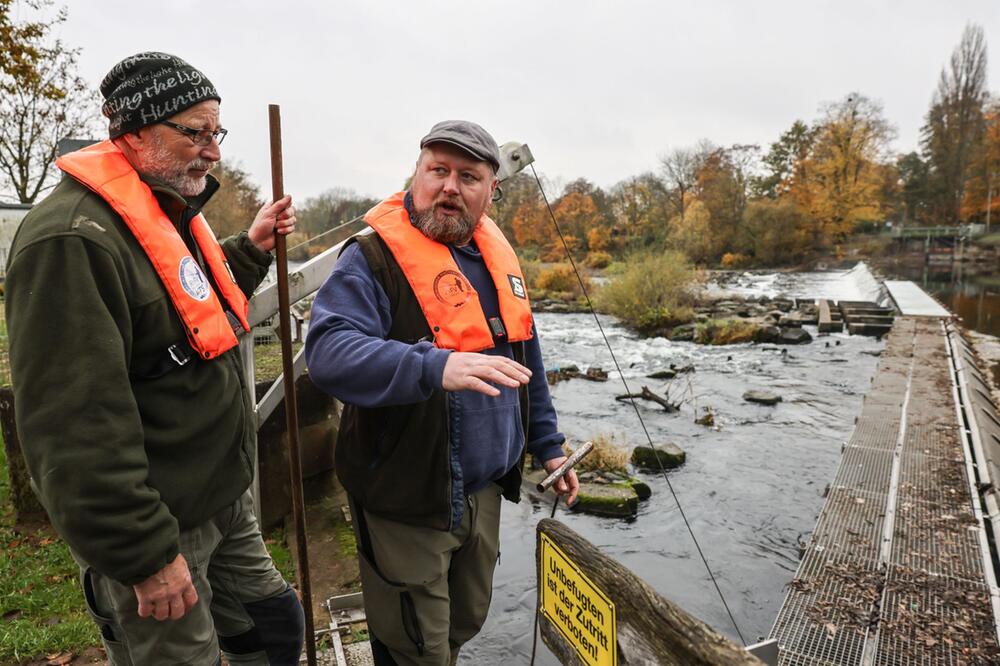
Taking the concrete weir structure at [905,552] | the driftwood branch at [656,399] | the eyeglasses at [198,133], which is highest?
the eyeglasses at [198,133]

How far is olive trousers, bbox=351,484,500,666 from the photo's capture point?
2.13m

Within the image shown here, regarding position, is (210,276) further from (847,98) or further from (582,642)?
(847,98)

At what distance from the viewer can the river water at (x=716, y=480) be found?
5.44 m

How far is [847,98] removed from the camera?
47.5 meters

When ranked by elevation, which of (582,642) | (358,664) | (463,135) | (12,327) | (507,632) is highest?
(463,135)

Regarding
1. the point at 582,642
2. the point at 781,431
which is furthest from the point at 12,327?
the point at 781,431

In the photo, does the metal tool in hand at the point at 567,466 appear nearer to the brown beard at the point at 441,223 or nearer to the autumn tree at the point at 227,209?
the brown beard at the point at 441,223

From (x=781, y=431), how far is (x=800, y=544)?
154 inches

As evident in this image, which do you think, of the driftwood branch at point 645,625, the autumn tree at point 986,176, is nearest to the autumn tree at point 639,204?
the autumn tree at point 986,176

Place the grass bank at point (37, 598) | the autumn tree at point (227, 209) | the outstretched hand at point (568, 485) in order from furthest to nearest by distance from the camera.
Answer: the autumn tree at point (227, 209) < the grass bank at point (37, 598) < the outstretched hand at point (568, 485)

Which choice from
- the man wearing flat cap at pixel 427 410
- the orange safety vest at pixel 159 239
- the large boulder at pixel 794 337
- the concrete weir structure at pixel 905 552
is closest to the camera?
the orange safety vest at pixel 159 239

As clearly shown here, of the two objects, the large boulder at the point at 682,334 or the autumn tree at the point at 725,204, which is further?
the autumn tree at the point at 725,204

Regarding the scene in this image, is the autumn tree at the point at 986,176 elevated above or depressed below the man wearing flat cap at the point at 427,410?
above

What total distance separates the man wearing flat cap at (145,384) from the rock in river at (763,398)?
10642mm
